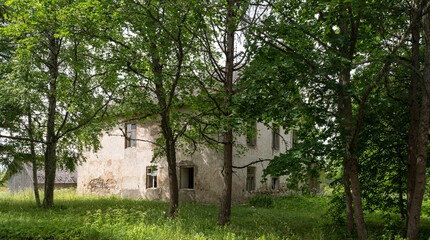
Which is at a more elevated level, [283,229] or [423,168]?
[423,168]

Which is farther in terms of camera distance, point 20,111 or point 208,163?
point 208,163

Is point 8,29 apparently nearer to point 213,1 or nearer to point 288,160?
point 213,1

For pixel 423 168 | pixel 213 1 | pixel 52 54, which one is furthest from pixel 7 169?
pixel 423 168

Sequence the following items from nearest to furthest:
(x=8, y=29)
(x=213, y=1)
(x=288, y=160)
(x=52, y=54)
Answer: (x=288, y=160), (x=213, y=1), (x=8, y=29), (x=52, y=54)

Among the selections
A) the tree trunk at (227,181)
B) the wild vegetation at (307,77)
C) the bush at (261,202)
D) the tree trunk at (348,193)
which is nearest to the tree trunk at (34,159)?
the wild vegetation at (307,77)

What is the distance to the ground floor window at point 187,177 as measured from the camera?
1742 centimetres

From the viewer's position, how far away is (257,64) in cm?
756

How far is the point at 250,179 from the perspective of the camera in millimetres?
18172

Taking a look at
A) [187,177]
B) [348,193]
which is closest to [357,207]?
[348,193]

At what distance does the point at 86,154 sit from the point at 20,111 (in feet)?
30.4

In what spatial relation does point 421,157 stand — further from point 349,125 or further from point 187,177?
point 187,177

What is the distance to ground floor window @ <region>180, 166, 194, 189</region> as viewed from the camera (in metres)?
17.4

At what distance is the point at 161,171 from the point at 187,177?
1461mm

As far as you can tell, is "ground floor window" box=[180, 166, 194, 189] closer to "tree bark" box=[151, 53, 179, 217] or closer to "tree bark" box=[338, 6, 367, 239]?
"tree bark" box=[151, 53, 179, 217]
